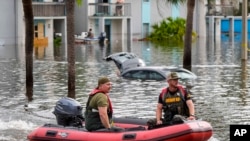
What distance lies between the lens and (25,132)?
817 inches

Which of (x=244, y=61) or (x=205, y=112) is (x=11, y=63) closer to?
(x=244, y=61)

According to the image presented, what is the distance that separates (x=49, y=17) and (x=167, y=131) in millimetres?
59353

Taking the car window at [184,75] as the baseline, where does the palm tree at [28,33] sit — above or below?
above

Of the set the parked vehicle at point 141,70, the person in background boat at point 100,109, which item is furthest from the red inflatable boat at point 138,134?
the parked vehicle at point 141,70

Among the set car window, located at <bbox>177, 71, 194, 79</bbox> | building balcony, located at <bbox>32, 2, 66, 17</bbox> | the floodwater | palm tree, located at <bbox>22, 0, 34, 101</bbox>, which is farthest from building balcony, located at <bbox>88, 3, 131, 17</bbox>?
palm tree, located at <bbox>22, 0, 34, 101</bbox>

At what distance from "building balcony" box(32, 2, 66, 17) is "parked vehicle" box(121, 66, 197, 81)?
38511mm

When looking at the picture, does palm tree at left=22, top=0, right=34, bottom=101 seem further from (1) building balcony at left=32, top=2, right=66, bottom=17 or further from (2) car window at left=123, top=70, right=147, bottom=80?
(1) building balcony at left=32, top=2, right=66, bottom=17

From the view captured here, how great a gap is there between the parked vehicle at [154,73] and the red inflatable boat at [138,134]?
56.8 feet

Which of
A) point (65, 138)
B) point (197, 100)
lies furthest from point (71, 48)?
point (65, 138)

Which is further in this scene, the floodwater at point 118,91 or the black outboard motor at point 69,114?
the floodwater at point 118,91

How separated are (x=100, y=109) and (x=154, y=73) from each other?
61.4ft

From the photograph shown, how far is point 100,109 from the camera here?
16.1 m

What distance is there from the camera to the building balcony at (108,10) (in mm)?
81250

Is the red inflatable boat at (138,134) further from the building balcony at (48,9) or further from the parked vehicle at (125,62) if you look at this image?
the building balcony at (48,9)
